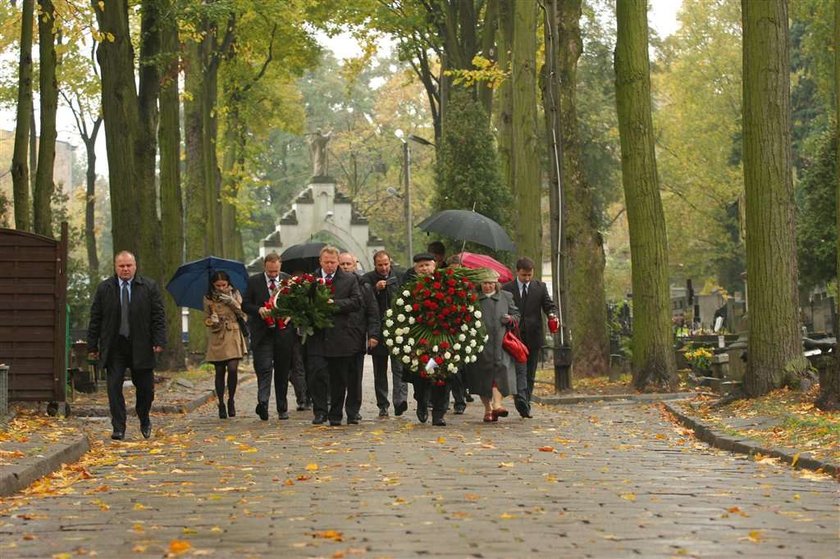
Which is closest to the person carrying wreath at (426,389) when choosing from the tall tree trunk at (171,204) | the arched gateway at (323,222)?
the tall tree trunk at (171,204)

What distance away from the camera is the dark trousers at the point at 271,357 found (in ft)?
59.8

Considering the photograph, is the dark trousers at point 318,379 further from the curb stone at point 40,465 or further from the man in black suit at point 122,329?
the curb stone at point 40,465

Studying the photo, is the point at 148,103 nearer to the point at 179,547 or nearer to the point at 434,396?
the point at 434,396

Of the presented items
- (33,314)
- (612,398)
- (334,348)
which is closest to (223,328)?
(33,314)

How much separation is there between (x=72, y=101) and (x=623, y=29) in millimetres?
28175

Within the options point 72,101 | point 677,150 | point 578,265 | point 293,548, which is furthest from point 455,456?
point 677,150

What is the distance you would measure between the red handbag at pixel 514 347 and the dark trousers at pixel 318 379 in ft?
6.54

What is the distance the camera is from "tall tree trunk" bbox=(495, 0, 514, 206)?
3238 centimetres

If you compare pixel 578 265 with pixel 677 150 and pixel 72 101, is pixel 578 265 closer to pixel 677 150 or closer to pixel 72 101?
pixel 72 101

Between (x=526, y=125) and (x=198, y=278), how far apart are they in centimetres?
1091

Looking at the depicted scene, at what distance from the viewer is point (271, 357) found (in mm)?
18359

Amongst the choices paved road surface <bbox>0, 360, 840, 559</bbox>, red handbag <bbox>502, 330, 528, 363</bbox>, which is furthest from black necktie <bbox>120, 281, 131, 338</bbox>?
red handbag <bbox>502, 330, 528, 363</bbox>

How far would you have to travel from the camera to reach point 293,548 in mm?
7746

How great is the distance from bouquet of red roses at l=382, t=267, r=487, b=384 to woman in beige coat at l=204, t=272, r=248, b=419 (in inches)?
104
